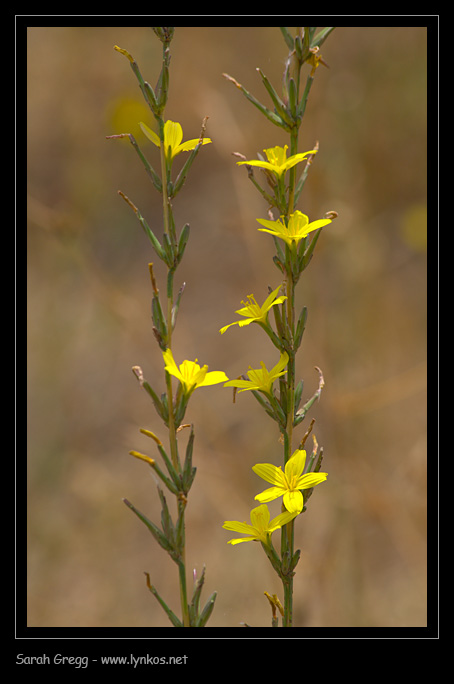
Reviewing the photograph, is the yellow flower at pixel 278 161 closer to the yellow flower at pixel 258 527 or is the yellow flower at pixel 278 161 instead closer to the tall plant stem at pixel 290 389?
the tall plant stem at pixel 290 389

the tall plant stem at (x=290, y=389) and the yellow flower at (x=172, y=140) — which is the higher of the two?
the yellow flower at (x=172, y=140)

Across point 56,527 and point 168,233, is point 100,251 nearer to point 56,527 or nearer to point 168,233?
point 56,527

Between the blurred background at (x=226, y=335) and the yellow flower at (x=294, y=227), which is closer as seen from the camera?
the yellow flower at (x=294, y=227)

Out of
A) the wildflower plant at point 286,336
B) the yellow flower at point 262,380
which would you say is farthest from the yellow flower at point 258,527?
the yellow flower at point 262,380

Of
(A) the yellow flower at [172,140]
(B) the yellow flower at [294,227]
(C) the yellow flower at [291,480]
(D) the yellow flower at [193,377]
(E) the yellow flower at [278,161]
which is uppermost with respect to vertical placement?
(A) the yellow flower at [172,140]

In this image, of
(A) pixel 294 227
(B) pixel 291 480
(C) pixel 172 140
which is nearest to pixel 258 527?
(B) pixel 291 480

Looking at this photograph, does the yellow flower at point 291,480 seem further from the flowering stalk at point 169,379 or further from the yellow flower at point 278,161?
the yellow flower at point 278,161

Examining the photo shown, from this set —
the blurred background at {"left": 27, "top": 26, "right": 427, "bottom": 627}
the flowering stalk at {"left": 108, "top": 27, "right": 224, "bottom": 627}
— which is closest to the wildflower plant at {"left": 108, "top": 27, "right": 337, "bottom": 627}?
the flowering stalk at {"left": 108, "top": 27, "right": 224, "bottom": 627}

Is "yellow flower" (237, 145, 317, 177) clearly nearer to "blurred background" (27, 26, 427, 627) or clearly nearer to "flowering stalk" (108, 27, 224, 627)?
"flowering stalk" (108, 27, 224, 627)
